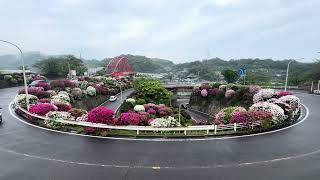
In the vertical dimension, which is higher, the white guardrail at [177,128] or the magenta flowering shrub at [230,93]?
the white guardrail at [177,128]

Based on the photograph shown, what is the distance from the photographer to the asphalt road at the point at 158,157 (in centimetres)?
1455

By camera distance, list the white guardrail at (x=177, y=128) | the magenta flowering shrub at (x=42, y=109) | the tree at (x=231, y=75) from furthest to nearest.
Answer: the tree at (x=231, y=75) < the magenta flowering shrub at (x=42, y=109) < the white guardrail at (x=177, y=128)

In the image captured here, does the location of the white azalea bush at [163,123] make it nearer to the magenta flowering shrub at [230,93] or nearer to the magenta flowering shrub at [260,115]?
the magenta flowering shrub at [260,115]

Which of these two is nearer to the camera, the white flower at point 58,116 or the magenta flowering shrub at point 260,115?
the magenta flowering shrub at point 260,115

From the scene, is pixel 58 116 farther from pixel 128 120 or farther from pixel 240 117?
pixel 240 117

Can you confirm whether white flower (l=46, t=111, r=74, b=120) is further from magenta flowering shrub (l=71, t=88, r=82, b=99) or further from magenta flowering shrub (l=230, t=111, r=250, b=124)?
magenta flowering shrub (l=71, t=88, r=82, b=99)

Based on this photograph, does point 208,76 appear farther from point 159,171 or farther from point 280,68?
point 159,171

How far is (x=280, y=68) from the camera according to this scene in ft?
591

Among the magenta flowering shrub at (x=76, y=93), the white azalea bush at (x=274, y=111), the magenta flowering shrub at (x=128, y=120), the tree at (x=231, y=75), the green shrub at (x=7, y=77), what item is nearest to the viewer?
the magenta flowering shrub at (x=128, y=120)

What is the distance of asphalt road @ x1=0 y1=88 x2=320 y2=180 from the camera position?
573 inches

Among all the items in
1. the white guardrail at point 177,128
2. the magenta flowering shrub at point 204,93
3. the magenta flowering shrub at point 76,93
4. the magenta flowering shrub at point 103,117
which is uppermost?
the magenta flowering shrub at point 103,117

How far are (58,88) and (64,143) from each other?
30.1m

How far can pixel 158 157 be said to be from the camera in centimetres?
1692

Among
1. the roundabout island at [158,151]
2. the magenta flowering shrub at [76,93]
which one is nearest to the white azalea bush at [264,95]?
the roundabout island at [158,151]
